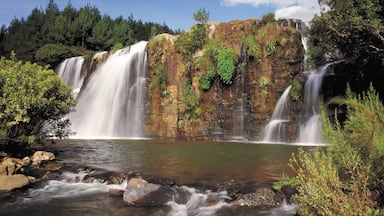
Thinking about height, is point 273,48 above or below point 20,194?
above

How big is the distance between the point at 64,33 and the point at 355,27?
125 ft

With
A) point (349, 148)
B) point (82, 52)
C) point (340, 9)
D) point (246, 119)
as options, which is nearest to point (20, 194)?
point (349, 148)

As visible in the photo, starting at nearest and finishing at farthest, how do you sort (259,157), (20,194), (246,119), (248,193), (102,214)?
(102,214)
(248,193)
(20,194)
(259,157)
(246,119)

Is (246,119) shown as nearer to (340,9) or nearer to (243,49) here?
(243,49)

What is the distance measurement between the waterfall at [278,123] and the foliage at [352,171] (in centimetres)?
1622

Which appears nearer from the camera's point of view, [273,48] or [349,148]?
[349,148]

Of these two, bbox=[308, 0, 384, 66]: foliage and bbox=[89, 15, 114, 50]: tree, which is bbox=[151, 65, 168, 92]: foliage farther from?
bbox=[89, 15, 114, 50]: tree

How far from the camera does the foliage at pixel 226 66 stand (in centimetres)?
2398

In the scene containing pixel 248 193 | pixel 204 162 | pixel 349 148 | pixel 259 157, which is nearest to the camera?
pixel 349 148

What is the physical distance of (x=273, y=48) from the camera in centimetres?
2362

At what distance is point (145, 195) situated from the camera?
8.78 m

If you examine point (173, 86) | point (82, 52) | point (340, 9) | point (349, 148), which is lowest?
point (349, 148)

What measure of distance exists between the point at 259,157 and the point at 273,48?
34.7 ft

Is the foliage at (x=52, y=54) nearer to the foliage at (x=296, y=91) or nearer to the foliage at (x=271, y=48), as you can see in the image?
the foliage at (x=271, y=48)
